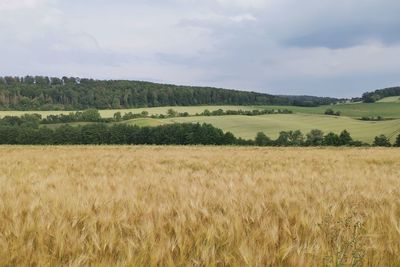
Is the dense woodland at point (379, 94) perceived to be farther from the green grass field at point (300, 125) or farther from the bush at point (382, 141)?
the bush at point (382, 141)

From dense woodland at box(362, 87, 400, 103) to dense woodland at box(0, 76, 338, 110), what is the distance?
15.7 m

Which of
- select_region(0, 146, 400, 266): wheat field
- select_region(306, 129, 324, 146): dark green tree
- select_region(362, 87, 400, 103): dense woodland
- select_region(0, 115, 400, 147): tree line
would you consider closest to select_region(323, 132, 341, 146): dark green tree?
select_region(0, 115, 400, 147): tree line

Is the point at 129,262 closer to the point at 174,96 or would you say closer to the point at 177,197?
the point at 177,197

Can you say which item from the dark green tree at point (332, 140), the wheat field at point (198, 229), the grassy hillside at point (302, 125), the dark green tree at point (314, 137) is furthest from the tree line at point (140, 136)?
the wheat field at point (198, 229)

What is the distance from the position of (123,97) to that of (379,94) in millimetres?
90153

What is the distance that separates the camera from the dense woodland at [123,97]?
142 meters

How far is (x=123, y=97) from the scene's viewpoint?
152m

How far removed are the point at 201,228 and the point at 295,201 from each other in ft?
5.25

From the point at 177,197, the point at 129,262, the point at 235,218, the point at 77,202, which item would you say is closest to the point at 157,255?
the point at 129,262

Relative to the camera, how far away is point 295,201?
449 centimetres

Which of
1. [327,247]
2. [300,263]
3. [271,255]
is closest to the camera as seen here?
[300,263]

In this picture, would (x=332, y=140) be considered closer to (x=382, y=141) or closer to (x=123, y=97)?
(x=382, y=141)

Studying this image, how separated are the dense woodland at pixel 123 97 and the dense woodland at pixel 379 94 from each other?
1569cm

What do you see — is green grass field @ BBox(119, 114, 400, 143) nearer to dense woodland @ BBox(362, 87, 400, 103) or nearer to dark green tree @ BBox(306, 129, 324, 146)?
dark green tree @ BBox(306, 129, 324, 146)
